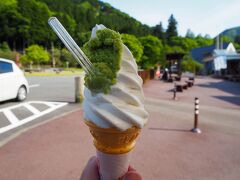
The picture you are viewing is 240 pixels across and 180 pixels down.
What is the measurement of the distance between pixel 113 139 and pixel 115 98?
0.34 meters

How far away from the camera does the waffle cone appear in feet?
6.95

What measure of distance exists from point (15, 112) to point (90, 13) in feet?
296

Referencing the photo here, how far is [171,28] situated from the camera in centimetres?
9644

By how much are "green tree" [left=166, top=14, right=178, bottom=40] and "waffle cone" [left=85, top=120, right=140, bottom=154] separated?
95.3 meters

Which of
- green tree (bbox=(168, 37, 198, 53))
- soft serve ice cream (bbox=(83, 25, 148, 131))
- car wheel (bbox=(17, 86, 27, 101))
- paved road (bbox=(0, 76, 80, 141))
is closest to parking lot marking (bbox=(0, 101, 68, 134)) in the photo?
paved road (bbox=(0, 76, 80, 141))

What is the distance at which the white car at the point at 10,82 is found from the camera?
9250 mm

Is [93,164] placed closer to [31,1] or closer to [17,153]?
[17,153]

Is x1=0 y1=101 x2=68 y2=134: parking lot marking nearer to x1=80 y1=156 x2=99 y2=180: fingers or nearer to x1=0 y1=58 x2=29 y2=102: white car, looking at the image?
x1=0 y1=58 x2=29 y2=102: white car

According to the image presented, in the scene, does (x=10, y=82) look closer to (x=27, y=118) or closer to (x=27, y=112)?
(x=27, y=112)

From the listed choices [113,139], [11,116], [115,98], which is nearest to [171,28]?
[11,116]

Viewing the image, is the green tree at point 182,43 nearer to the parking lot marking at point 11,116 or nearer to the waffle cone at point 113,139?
the parking lot marking at point 11,116

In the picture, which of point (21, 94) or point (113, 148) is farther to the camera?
point (21, 94)

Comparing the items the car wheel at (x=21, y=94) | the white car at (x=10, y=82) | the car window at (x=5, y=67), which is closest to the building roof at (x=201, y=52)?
the car wheel at (x=21, y=94)

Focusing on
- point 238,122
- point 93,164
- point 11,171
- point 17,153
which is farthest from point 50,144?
point 238,122
